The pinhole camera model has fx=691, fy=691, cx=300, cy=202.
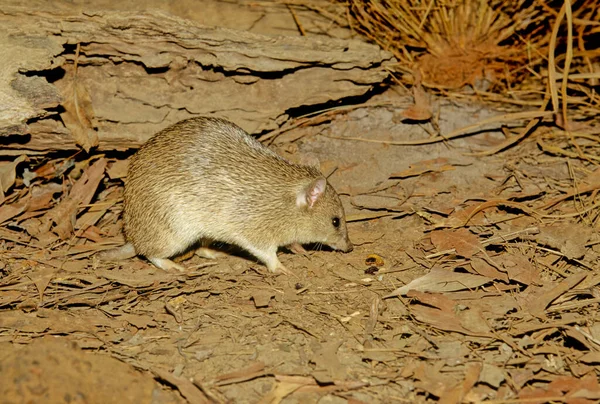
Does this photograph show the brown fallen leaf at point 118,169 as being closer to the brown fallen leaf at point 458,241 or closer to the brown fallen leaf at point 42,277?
the brown fallen leaf at point 42,277

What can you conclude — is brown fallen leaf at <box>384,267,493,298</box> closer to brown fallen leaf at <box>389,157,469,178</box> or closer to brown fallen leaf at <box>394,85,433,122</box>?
brown fallen leaf at <box>389,157,469,178</box>

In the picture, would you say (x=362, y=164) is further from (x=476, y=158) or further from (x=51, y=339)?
(x=51, y=339)

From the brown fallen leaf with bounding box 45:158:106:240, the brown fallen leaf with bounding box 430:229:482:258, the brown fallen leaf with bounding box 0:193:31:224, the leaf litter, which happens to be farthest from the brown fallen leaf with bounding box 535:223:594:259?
the brown fallen leaf with bounding box 0:193:31:224

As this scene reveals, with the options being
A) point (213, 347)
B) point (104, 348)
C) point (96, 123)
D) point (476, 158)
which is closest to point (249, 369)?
point (213, 347)

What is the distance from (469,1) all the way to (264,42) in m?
2.11

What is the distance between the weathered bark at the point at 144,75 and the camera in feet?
17.3

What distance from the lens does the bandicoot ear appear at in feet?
17.9

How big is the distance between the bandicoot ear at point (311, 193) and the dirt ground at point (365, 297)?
0.50 meters

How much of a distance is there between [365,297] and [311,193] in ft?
3.31

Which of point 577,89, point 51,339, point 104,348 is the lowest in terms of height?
point 104,348

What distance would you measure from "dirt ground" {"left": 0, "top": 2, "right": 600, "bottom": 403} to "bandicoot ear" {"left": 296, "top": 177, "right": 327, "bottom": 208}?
19.7 inches

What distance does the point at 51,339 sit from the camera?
3.93 m

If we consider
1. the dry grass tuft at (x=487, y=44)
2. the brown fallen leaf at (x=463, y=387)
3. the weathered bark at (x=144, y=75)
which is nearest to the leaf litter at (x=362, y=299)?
the brown fallen leaf at (x=463, y=387)

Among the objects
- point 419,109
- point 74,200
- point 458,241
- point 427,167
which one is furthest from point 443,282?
point 74,200
